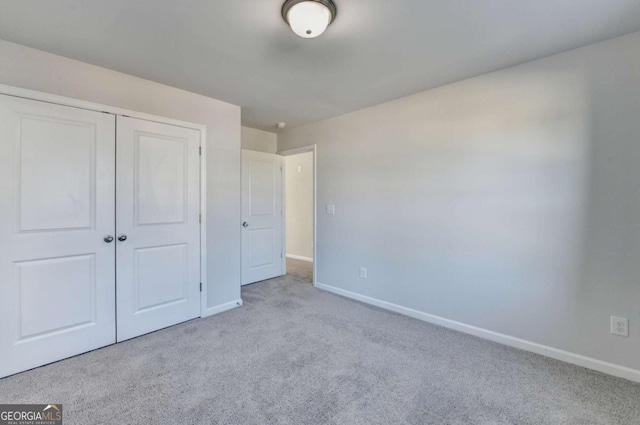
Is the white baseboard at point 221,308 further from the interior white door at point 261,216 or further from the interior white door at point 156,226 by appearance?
the interior white door at point 261,216

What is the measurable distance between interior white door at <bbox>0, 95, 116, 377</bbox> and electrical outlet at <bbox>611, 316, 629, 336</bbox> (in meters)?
3.90

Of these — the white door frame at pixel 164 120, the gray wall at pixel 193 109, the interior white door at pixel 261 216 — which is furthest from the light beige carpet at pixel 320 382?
the interior white door at pixel 261 216

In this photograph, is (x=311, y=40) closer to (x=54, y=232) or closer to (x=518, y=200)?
(x=518, y=200)

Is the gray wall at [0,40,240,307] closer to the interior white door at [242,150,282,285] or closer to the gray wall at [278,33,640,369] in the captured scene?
the interior white door at [242,150,282,285]

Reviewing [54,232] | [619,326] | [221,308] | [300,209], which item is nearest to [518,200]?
[619,326]

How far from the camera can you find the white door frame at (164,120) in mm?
2037

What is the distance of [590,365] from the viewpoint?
2066 millimetres

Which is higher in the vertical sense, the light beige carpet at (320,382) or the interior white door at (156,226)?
→ the interior white door at (156,226)

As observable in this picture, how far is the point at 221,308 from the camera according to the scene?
3.18 m

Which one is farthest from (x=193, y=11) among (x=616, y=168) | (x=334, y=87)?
(x=616, y=168)

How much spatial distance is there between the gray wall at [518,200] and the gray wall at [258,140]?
5.50 feet

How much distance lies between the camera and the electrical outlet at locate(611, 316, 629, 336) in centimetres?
195

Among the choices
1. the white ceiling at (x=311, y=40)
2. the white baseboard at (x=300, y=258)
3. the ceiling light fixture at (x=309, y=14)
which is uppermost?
the white ceiling at (x=311, y=40)

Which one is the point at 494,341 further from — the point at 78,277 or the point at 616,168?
the point at 78,277
